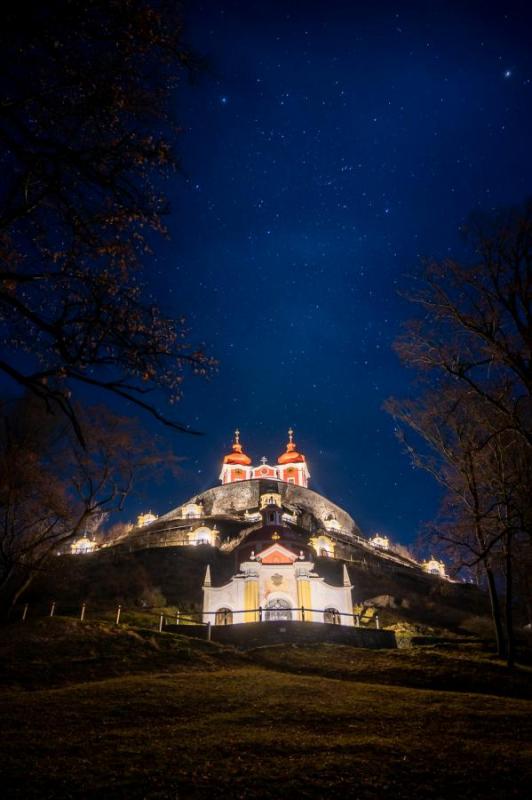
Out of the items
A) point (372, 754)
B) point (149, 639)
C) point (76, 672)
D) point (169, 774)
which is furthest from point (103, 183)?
point (149, 639)

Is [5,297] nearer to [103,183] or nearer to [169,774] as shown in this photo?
[103,183]

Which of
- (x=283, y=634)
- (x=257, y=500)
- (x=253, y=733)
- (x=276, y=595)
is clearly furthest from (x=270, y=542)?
(x=257, y=500)

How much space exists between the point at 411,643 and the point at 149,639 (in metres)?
13.9

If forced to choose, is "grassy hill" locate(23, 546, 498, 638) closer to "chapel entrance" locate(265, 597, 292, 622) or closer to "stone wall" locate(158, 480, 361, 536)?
"chapel entrance" locate(265, 597, 292, 622)

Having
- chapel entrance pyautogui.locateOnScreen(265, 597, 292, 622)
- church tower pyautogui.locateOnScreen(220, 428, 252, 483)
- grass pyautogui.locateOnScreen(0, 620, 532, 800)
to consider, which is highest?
church tower pyautogui.locateOnScreen(220, 428, 252, 483)

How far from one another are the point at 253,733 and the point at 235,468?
3473 inches

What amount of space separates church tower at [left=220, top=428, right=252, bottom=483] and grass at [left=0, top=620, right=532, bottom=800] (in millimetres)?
79538

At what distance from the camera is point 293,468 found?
3809 inches

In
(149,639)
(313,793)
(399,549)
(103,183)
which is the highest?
(399,549)

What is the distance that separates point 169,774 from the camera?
5.68 meters

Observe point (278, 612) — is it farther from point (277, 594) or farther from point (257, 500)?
point (257, 500)

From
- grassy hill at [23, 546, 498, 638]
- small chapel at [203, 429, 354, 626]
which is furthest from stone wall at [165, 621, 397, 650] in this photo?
grassy hill at [23, 546, 498, 638]

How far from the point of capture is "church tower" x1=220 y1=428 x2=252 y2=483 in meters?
94.5

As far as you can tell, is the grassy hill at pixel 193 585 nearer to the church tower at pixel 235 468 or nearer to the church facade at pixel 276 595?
the church facade at pixel 276 595
